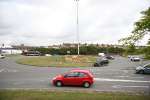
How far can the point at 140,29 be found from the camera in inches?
599

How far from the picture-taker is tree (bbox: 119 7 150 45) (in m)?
14.9

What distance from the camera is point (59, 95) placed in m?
18.7

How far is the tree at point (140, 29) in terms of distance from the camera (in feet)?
49.0

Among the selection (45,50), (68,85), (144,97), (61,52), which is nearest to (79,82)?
(68,85)

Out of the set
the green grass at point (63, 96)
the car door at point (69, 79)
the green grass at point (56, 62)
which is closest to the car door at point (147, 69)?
the car door at point (69, 79)

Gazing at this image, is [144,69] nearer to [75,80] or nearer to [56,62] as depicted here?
[75,80]

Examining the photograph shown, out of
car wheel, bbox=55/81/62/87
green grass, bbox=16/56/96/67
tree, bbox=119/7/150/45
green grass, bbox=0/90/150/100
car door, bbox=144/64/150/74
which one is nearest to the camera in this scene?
→ tree, bbox=119/7/150/45

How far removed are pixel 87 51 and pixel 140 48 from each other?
74033mm

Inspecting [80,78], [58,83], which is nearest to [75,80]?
[80,78]

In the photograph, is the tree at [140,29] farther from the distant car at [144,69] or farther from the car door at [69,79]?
the distant car at [144,69]

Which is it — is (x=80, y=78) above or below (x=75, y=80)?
above

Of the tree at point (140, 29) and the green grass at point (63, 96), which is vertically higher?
the tree at point (140, 29)

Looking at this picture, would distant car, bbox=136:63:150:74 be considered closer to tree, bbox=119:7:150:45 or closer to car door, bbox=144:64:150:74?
car door, bbox=144:64:150:74

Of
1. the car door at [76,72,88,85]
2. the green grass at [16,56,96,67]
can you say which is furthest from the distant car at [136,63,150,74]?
the green grass at [16,56,96,67]
